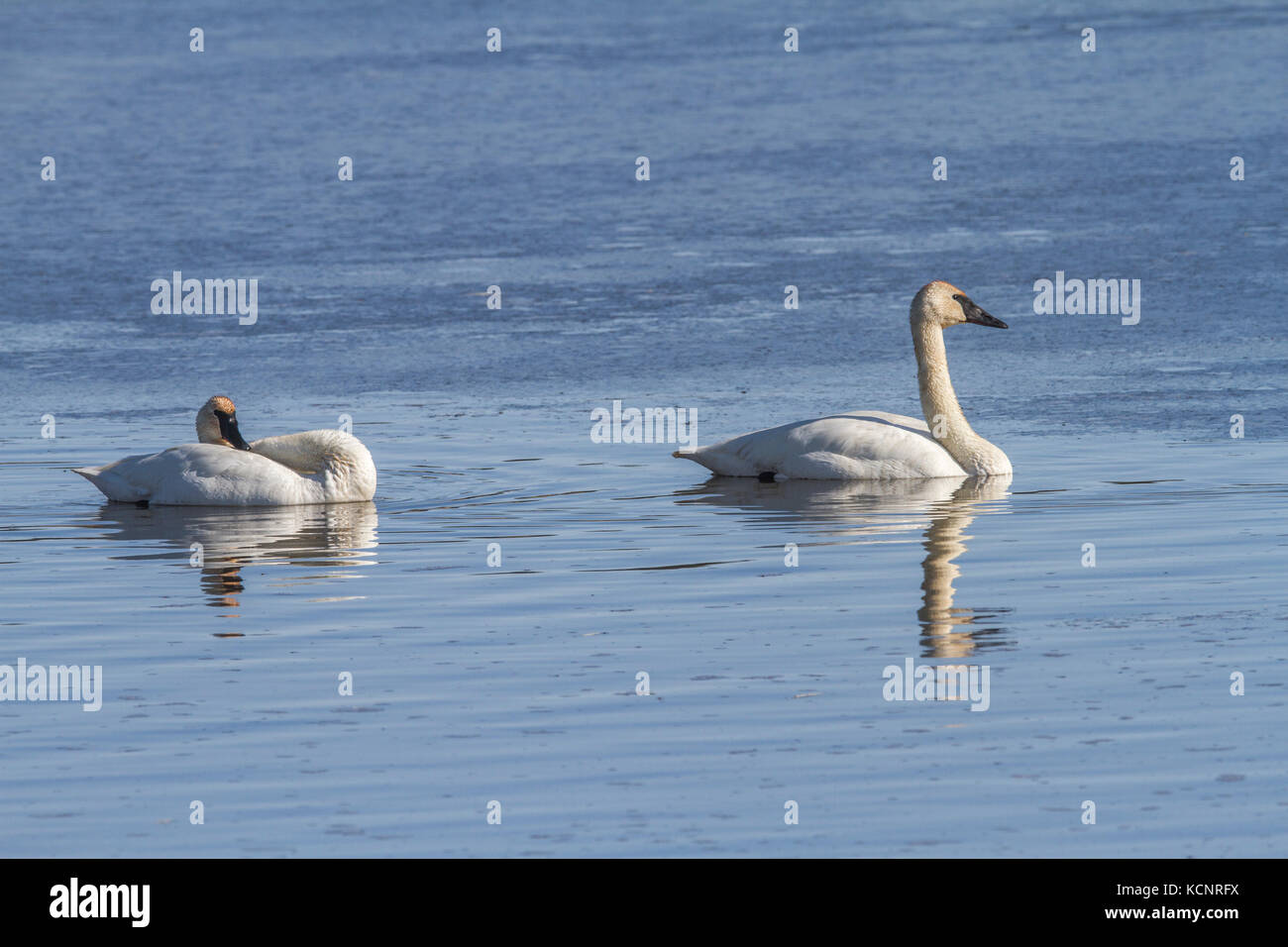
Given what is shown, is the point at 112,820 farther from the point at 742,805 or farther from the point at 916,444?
the point at 916,444

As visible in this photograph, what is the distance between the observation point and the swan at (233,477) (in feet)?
36.1

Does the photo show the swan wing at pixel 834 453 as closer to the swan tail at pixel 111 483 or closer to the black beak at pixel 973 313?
the black beak at pixel 973 313

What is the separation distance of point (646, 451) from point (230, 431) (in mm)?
2336

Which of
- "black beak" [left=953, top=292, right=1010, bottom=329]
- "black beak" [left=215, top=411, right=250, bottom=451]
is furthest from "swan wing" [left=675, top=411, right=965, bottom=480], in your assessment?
"black beak" [left=215, top=411, right=250, bottom=451]

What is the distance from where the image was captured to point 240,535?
10281 millimetres

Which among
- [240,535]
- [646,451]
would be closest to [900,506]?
[646,451]

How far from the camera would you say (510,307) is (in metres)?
16.2

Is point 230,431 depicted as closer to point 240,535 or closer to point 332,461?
point 332,461

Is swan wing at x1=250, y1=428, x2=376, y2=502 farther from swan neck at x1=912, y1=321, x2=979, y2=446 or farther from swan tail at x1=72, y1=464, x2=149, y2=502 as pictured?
swan neck at x1=912, y1=321, x2=979, y2=446

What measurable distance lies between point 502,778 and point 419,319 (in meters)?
10.2

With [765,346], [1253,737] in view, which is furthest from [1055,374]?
[1253,737]

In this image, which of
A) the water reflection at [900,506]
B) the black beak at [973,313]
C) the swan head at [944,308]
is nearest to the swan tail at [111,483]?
the water reflection at [900,506]

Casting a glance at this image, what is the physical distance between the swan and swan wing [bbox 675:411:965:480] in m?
1.80

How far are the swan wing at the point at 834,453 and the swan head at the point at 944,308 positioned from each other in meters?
1.03
